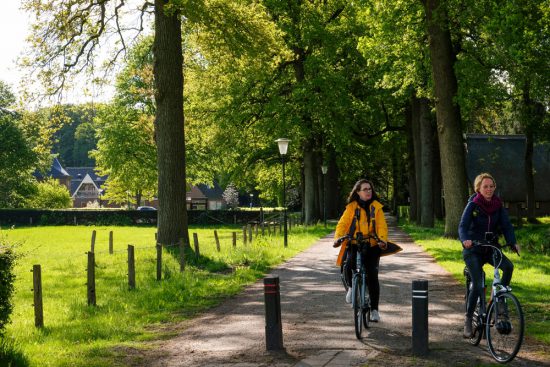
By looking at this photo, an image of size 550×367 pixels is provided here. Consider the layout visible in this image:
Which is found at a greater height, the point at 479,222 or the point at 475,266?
the point at 479,222

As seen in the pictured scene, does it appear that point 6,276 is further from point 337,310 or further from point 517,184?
point 517,184

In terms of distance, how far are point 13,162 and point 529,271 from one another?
57219 millimetres

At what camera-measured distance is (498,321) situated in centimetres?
720

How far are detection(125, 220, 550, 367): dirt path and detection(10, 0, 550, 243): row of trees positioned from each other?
8404 mm

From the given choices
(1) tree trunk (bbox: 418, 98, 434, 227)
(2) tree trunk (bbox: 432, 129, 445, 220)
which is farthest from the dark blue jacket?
(2) tree trunk (bbox: 432, 129, 445, 220)

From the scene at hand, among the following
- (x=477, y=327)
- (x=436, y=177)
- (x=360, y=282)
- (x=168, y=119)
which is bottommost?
(x=477, y=327)

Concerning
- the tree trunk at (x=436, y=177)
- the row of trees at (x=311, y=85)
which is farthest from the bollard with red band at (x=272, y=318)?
the tree trunk at (x=436, y=177)

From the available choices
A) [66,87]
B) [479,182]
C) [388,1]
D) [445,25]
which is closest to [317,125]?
[388,1]

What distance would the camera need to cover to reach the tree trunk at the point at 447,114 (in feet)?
71.8

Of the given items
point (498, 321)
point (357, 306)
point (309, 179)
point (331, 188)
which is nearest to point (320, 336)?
point (357, 306)

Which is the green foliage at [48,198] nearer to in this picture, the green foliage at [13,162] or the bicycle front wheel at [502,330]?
the green foliage at [13,162]

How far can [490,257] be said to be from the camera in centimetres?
793

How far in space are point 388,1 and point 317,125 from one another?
519 inches

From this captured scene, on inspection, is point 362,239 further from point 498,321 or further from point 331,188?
point 331,188
